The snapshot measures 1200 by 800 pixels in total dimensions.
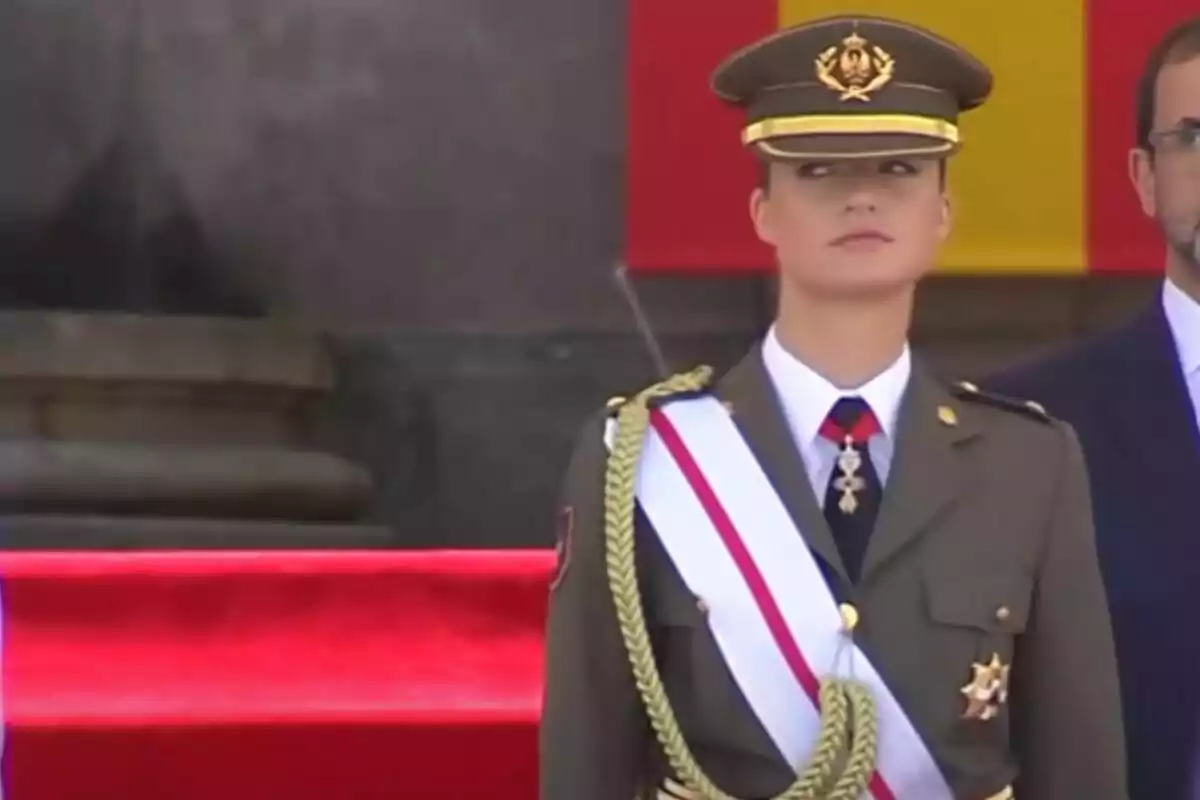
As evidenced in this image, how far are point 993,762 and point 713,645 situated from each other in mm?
184

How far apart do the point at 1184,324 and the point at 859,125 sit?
347mm

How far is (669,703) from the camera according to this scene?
4.16 feet

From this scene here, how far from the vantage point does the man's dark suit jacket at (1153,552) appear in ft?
4.69

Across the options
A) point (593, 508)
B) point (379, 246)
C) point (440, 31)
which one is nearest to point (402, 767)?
point (593, 508)

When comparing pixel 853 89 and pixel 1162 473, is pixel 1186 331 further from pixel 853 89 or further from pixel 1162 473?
pixel 853 89

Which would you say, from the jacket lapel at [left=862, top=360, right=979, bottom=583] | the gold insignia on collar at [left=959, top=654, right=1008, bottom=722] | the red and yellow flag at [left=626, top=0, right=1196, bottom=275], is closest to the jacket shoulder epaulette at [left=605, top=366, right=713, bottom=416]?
the jacket lapel at [left=862, top=360, right=979, bottom=583]

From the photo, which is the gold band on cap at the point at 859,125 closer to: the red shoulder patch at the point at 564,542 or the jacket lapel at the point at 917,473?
the jacket lapel at the point at 917,473

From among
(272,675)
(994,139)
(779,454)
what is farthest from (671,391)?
(994,139)

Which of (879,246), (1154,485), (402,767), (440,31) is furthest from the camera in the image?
(440,31)

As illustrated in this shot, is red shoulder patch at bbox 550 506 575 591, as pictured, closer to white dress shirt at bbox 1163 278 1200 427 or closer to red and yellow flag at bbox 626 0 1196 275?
white dress shirt at bbox 1163 278 1200 427

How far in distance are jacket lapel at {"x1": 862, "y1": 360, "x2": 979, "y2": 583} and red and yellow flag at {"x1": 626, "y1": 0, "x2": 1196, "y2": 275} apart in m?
1.38

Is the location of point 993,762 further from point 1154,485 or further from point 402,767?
point 402,767

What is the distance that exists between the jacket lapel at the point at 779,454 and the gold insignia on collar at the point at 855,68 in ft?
0.57

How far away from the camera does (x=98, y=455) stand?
8.57 ft
